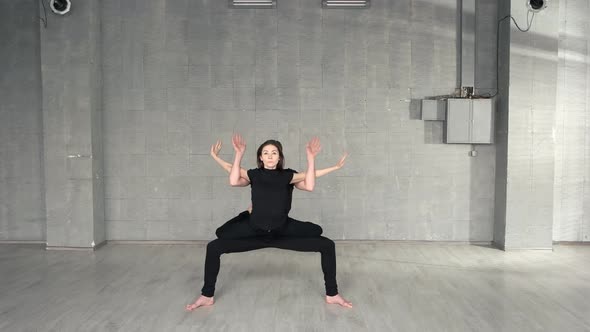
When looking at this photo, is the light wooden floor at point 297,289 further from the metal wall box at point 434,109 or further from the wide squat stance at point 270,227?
the metal wall box at point 434,109

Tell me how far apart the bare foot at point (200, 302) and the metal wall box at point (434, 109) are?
358 cm

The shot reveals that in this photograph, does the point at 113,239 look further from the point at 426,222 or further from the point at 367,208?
the point at 426,222

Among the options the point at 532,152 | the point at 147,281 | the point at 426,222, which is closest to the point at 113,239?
the point at 147,281

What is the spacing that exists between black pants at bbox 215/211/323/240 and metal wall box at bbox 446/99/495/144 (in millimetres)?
2788

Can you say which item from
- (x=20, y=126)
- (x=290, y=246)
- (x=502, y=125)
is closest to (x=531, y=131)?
(x=502, y=125)

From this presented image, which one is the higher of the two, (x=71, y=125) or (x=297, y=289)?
(x=71, y=125)

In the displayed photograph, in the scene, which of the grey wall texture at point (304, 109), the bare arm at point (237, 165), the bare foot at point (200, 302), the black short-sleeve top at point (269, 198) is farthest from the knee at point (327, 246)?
the grey wall texture at point (304, 109)

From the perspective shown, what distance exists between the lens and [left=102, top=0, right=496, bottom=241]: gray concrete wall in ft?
20.9

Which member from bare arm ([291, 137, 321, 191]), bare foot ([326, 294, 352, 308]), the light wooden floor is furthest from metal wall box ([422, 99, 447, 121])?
bare foot ([326, 294, 352, 308])

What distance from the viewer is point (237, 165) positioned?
4133 mm

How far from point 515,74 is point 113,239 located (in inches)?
208

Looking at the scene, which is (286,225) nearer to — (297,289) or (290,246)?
(290,246)

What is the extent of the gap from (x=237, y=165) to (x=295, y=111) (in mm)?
2429

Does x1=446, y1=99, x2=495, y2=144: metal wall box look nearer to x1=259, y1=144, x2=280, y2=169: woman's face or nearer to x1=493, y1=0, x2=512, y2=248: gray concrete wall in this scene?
x1=493, y1=0, x2=512, y2=248: gray concrete wall
